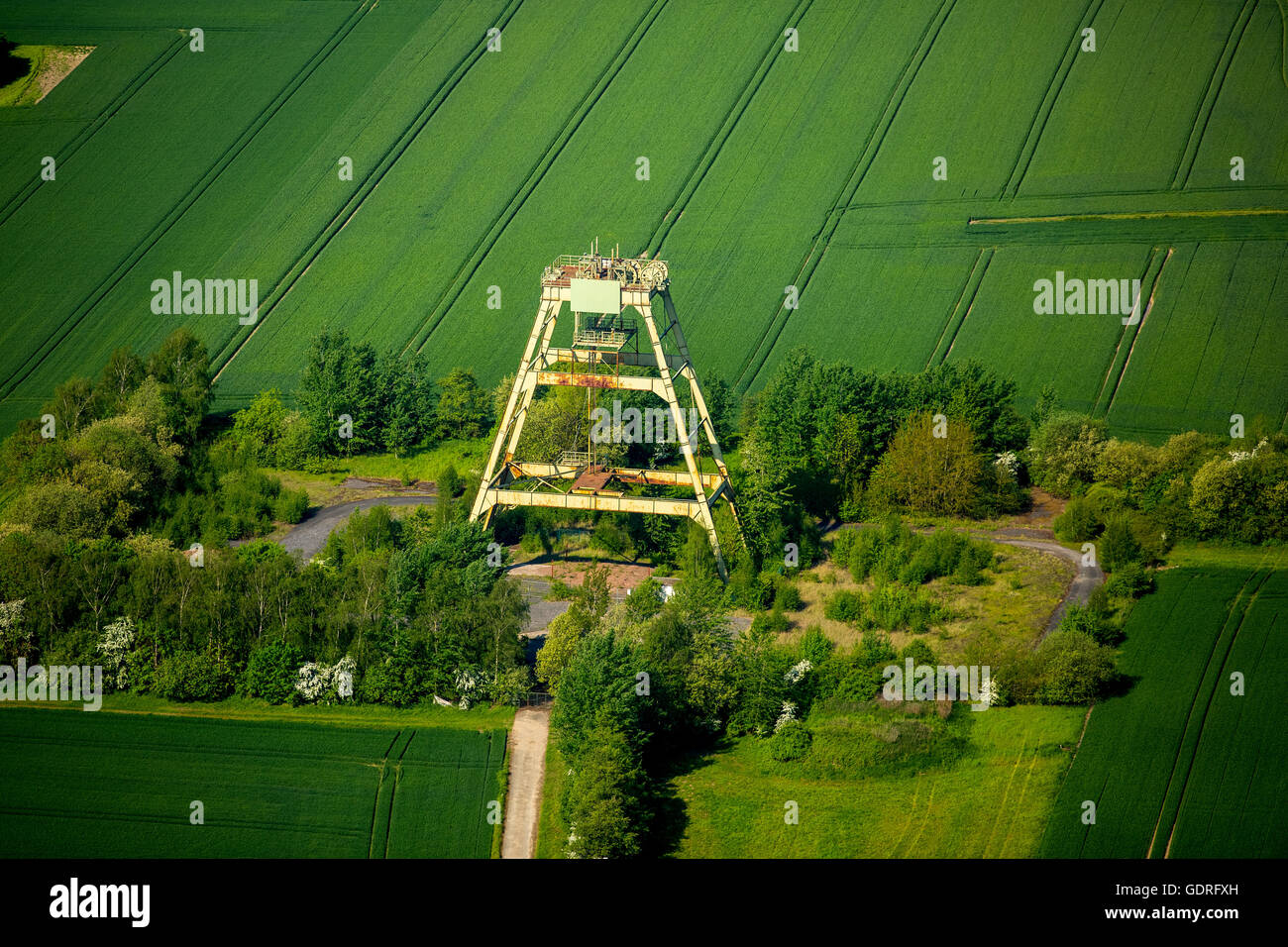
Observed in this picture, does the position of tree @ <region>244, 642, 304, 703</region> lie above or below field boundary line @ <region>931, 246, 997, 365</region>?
below

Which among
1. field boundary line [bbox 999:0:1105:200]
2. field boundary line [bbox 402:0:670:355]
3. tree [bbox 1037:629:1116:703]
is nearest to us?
tree [bbox 1037:629:1116:703]

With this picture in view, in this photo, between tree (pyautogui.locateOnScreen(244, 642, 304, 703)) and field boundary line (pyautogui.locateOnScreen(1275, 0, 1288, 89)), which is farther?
field boundary line (pyautogui.locateOnScreen(1275, 0, 1288, 89))

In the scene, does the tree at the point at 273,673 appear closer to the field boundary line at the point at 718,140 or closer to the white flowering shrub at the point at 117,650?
the white flowering shrub at the point at 117,650

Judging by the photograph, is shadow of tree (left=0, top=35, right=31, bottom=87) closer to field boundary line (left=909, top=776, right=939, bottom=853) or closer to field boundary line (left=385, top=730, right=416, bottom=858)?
field boundary line (left=385, top=730, right=416, bottom=858)

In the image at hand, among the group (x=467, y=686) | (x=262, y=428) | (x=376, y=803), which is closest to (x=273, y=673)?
(x=467, y=686)

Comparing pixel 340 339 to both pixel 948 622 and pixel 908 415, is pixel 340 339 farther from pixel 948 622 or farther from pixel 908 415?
pixel 948 622

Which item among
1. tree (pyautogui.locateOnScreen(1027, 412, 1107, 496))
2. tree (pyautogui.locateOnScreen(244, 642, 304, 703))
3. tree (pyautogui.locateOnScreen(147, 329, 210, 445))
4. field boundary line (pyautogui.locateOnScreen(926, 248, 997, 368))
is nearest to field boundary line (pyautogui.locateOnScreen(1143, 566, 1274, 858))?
tree (pyautogui.locateOnScreen(1027, 412, 1107, 496))
